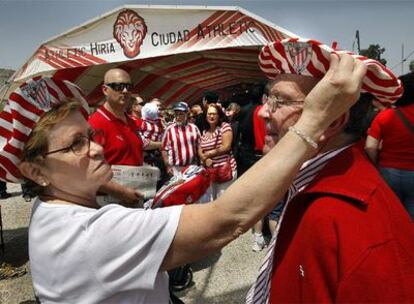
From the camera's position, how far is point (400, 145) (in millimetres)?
3521

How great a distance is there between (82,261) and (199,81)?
388 inches

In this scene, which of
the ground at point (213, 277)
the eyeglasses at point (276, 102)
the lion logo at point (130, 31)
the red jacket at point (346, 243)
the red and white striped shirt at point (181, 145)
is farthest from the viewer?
the red and white striped shirt at point (181, 145)

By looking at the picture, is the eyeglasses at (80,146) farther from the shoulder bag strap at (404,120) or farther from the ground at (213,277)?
the shoulder bag strap at (404,120)

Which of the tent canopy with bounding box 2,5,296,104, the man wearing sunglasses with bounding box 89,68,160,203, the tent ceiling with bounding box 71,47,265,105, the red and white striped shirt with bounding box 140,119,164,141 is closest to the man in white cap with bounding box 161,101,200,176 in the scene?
→ the tent canopy with bounding box 2,5,296,104

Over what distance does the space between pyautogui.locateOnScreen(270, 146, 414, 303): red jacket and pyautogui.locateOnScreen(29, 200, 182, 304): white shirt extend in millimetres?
373

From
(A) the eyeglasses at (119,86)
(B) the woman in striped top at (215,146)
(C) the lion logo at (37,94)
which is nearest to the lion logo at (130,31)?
(B) the woman in striped top at (215,146)

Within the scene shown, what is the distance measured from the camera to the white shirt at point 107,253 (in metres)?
1.06

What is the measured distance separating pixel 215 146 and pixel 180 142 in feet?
1.70

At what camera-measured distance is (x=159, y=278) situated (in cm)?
127

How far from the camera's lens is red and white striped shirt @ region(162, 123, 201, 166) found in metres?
5.06

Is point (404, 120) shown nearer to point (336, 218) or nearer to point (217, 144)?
point (217, 144)

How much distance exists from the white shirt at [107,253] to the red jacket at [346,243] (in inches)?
14.7

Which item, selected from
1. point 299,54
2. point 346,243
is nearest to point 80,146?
point 299,54

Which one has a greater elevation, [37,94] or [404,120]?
[37,94]
